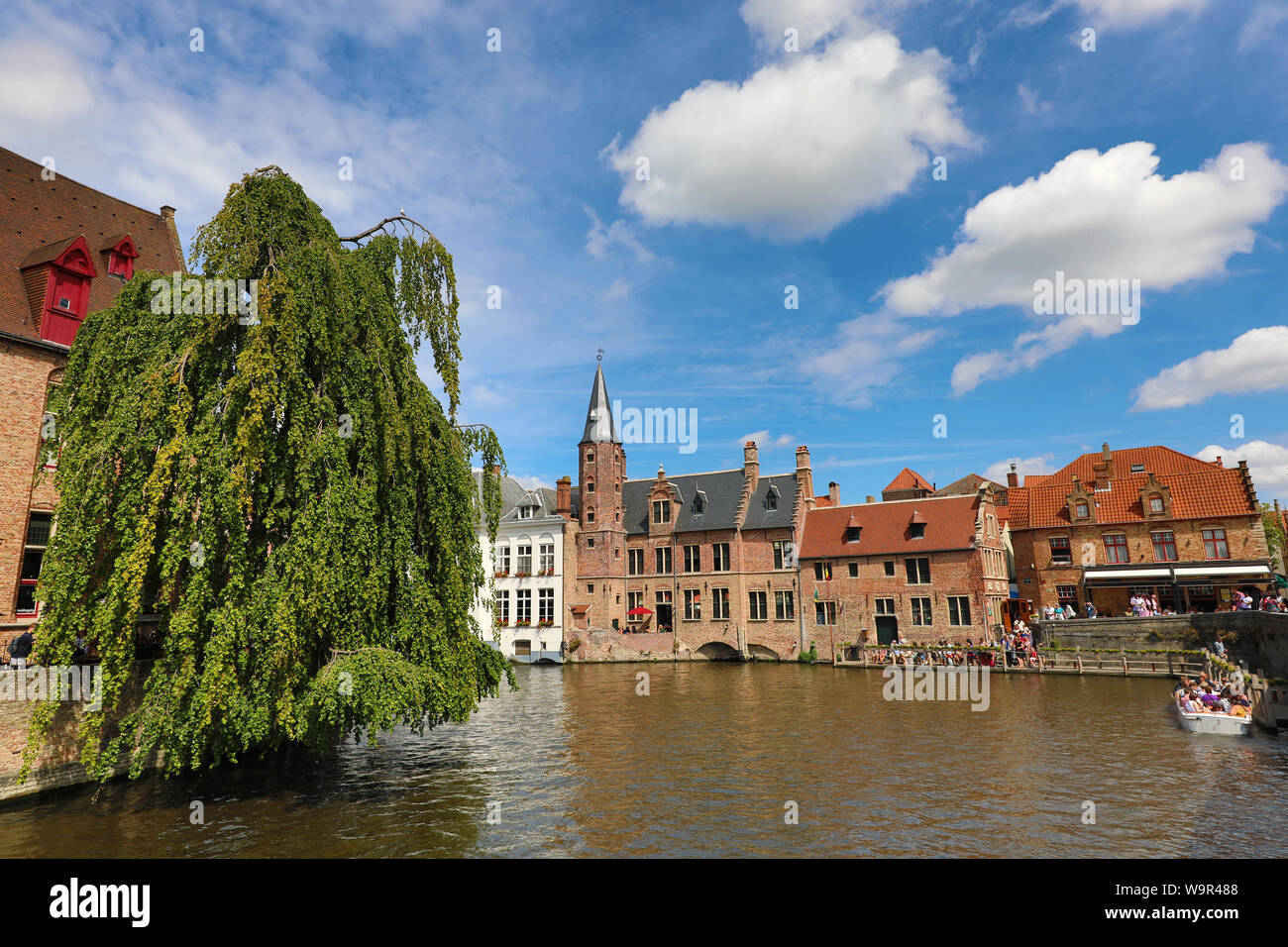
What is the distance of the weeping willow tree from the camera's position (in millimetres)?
11109

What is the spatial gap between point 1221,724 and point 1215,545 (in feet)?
79.0

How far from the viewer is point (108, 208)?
20.4 metres

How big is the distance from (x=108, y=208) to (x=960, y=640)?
42.4m

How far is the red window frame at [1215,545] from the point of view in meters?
37.9

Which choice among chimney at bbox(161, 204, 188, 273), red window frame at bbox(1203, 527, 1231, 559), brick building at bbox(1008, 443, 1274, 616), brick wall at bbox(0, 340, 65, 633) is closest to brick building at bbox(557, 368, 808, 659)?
brick building at bbox(1008, 443, 1274, 616)

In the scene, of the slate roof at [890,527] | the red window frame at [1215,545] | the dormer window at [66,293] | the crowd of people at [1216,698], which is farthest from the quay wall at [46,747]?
the red window frame at [1215,545]

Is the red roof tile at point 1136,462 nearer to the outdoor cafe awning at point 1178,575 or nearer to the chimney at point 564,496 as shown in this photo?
Answer: the outdoor cafe awning at point 1178,575

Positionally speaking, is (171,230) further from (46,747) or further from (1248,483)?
(1248,483)

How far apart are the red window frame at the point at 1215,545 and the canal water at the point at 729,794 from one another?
20642 millimetres

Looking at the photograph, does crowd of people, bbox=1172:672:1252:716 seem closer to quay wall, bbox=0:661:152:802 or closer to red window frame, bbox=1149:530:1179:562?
red window frame, bbox=1149:530:1179:562

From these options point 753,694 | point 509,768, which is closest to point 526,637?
point 753,694

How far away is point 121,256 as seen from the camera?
747 inches

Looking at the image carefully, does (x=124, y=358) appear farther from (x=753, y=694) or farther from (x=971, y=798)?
(x=753, y=694)

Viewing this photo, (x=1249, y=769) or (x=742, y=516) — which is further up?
(x=742, y=516)
